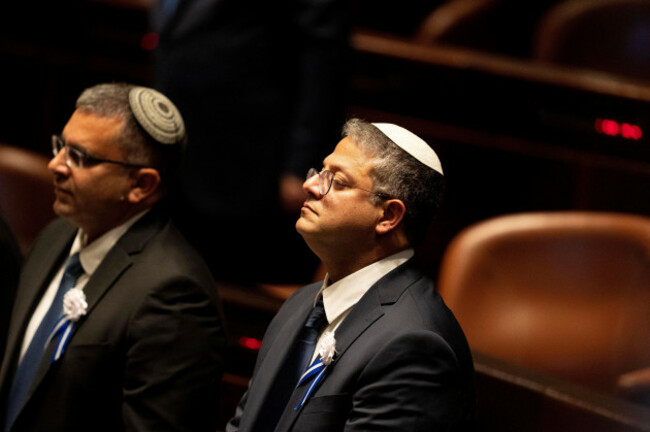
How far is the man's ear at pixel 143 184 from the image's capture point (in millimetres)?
1911

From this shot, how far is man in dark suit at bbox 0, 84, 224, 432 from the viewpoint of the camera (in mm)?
1763

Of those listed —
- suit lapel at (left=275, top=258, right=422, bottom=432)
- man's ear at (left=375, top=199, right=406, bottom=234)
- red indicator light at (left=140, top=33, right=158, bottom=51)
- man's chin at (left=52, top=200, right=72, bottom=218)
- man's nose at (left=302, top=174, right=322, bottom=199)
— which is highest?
red indicator light at (left=140, top=33, right=158, bottom=51)

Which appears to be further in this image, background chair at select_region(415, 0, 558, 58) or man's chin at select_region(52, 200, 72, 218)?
background chair at select_region(415, 0, 558, 58)

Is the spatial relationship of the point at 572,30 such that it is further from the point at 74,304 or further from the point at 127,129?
the point at 74,304

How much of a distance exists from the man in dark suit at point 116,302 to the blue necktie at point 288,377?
9.2 inches

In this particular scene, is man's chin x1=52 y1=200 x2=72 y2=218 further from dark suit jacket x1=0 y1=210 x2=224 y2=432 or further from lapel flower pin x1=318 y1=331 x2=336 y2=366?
lapel flower pin x1=318 y1=331 x2=336 y2=366

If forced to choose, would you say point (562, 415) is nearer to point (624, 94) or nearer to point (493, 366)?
point (493, 366)

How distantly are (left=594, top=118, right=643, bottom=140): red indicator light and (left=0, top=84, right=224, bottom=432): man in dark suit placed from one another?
4.37 ft

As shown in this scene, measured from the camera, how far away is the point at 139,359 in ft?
5.75

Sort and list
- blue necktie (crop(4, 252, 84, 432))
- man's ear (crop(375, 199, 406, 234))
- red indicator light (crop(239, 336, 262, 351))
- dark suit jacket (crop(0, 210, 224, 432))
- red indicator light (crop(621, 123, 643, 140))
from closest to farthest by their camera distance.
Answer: man's ear (crop(375, 199, 406, 234)), dark suit jacket (crop(0, 210, 224, 432)), blue necktie (crop(4, 252, 84, 432)), red indicator light (crop(239, 336, 262, 351)), red indicator light (crop(621, 123, 643, 140))

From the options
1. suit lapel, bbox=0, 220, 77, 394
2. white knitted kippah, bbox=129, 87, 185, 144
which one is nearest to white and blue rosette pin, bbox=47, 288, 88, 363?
suit lapel, bbox=0, 220, 77, 394

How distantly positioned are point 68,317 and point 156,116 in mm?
405

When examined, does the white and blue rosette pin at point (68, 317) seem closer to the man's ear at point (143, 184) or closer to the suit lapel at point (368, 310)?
the man's ear at point (143, 184)

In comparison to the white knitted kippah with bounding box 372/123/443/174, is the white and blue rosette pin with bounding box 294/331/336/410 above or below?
below
